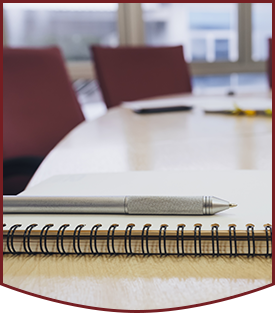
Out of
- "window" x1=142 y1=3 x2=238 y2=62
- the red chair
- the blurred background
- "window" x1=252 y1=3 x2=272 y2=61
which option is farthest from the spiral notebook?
"window" x1=252 y1=3 x2=272 y2=61

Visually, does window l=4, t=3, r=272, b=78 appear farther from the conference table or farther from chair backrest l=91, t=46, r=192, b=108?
the conference table

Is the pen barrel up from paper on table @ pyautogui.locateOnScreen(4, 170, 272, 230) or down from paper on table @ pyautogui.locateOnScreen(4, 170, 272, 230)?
up

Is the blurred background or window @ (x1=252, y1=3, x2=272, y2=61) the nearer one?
the blurred background

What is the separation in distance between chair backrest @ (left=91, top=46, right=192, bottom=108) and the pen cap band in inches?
61.2

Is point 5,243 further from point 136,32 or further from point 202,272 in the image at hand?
point 136,32

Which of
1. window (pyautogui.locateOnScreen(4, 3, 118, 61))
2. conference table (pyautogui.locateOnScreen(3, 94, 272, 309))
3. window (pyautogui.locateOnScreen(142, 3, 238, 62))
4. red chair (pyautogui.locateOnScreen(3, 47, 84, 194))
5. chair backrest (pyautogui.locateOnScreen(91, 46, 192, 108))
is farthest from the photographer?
window (pyautogui.locateOnScreen(142, 3, 238, 62))

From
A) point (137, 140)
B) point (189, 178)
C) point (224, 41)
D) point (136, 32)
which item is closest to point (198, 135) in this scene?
point (137, 140)

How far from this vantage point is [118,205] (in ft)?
1.09

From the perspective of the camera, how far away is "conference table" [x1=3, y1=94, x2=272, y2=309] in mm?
256

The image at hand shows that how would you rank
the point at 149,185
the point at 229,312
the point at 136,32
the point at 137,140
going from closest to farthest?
1. the point at 229,312
2. the point at 149,185
3. the point at 137,140
4. the point at 136,32

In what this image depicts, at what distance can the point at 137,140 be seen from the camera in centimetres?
77

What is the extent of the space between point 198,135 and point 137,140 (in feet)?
0.45

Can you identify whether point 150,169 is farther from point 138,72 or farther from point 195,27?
point 195,27

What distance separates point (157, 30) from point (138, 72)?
139cm
